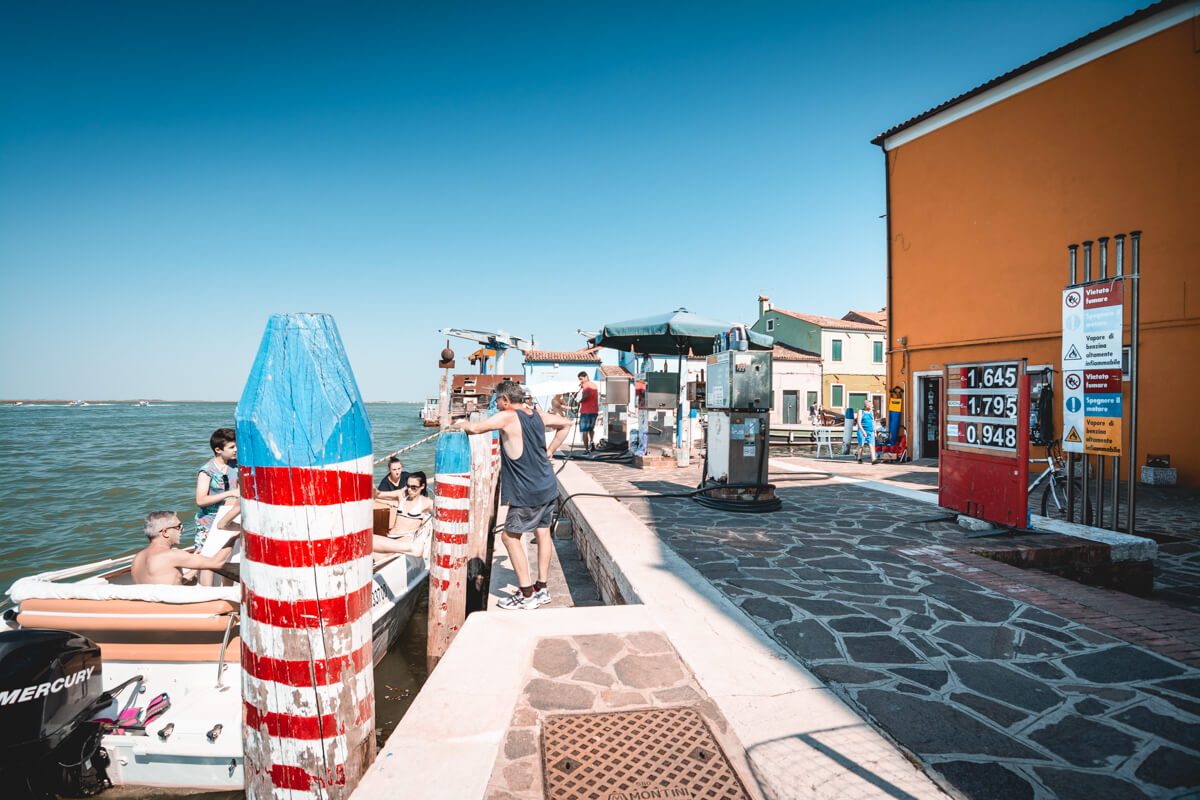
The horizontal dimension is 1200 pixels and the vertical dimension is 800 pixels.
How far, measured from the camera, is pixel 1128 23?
1074 centimetres

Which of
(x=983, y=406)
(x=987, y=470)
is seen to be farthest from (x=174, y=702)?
(x=983, y=406)

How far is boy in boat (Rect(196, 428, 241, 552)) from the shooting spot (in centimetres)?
543

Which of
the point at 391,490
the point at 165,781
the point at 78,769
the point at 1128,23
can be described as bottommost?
the point at 165,781

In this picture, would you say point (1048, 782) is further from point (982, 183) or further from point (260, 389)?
point (982, 183)

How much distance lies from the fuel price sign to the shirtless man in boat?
23.9 ft

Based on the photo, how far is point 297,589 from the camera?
201 cm

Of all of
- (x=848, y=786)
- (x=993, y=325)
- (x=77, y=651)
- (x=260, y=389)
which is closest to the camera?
(x=848, y=786)

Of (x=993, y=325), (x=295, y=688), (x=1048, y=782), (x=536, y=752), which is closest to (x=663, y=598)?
(x=536, y=752)

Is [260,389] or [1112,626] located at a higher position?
→ [260,389]

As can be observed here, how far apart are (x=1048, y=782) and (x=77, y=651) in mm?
4435

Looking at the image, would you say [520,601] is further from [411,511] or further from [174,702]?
[411,511]

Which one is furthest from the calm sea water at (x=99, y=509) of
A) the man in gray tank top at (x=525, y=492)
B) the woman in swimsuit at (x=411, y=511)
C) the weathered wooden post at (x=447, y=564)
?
the man in gray tank top at (x=525, y=492)

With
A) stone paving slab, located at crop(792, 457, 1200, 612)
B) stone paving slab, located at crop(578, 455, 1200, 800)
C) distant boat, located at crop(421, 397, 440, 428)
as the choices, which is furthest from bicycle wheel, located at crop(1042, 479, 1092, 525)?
distant boat, located at crop(421, 397, 440, 428)

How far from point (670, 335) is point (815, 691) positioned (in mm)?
9762
